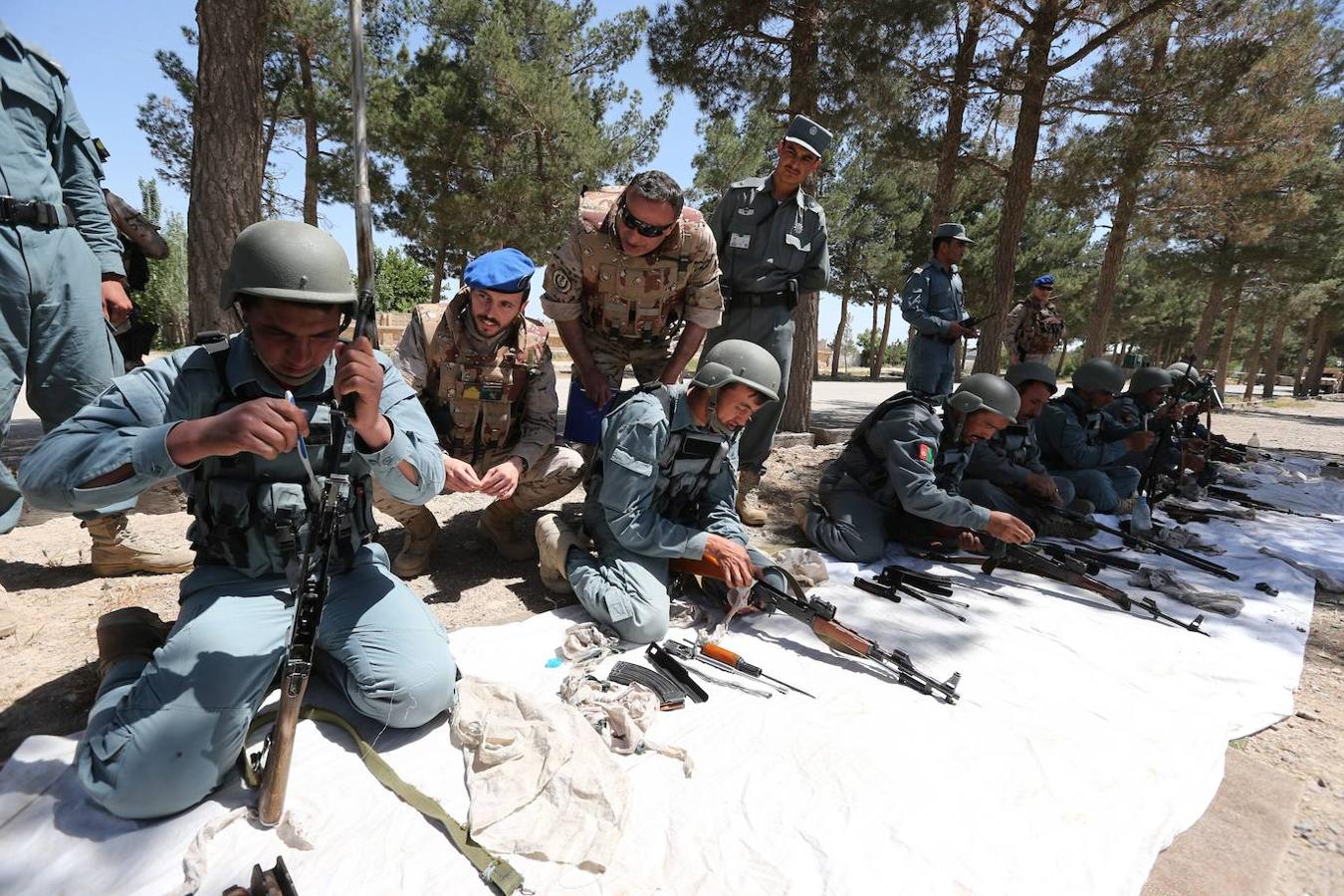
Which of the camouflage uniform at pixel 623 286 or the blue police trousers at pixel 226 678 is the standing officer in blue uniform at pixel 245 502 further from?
the camouflage uniform at pixel 623 286

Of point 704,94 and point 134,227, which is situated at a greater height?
point 704,94

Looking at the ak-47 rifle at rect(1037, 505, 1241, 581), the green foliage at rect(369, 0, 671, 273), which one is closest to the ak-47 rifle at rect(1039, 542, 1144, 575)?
the ak-47 rifle at rect(1037, 505, 1241, 581)

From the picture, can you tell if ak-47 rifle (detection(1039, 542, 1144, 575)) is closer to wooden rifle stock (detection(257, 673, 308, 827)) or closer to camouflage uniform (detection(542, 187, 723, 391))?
camouflage uniform (detection(542, 187, 723, 391))

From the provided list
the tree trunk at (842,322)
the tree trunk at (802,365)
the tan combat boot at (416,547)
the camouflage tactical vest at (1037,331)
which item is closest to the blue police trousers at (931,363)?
the tree trunk at (802,365)

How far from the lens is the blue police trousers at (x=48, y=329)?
8.03ft

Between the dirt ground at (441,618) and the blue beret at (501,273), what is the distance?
1.47 metres

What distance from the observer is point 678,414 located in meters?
3.18

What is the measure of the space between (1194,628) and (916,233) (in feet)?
77.6

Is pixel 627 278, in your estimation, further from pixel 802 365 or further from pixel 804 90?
pixel 804 90

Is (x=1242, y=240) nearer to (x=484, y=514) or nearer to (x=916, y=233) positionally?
(x=916, y=233)

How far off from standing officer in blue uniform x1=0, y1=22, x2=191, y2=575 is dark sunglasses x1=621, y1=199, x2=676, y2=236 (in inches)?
89.6

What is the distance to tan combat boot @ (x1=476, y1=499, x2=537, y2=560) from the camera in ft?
12.0

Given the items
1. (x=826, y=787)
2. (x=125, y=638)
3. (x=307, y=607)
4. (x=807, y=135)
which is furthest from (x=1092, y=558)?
(x=125, y=638)

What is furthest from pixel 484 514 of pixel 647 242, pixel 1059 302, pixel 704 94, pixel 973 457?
pixel 1059 302
